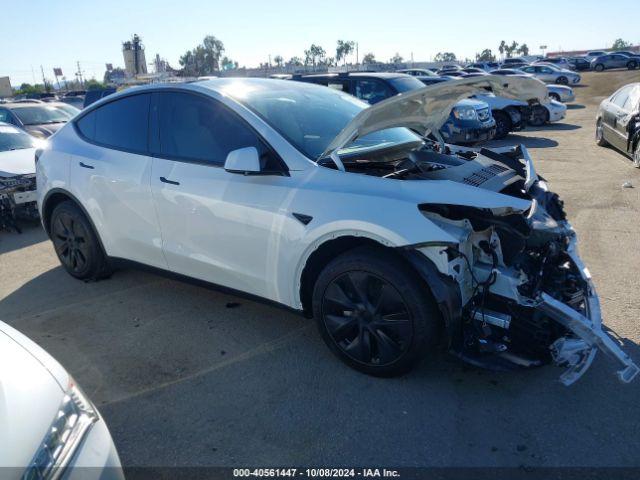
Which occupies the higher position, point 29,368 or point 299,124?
A: point 299,124

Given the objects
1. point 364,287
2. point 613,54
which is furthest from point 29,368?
point 613,54

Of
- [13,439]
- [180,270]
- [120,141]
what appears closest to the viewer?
[13,439]

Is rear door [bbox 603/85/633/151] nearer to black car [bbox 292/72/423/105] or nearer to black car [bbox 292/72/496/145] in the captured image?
black car [bbox 292/72/496/145]

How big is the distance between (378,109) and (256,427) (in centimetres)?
203

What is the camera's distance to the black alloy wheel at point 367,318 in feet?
9.53

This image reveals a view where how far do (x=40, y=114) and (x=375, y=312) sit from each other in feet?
38.6

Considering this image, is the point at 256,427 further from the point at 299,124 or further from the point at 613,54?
the point at 613,54

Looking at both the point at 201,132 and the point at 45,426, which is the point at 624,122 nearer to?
the point at 201,132

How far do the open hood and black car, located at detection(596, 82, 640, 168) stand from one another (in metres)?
6.52

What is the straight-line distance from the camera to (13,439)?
159 cm

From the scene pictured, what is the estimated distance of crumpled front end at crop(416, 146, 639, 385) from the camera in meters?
2.69

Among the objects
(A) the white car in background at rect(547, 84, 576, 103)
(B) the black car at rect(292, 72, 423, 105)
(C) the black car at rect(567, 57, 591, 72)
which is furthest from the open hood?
(C) the black car at rect(567, 57, 591, 72)

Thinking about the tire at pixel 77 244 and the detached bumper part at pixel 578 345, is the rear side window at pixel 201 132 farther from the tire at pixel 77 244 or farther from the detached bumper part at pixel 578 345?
the detached bumper part at pixel 578 345

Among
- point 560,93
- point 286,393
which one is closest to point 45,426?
point 286,393
